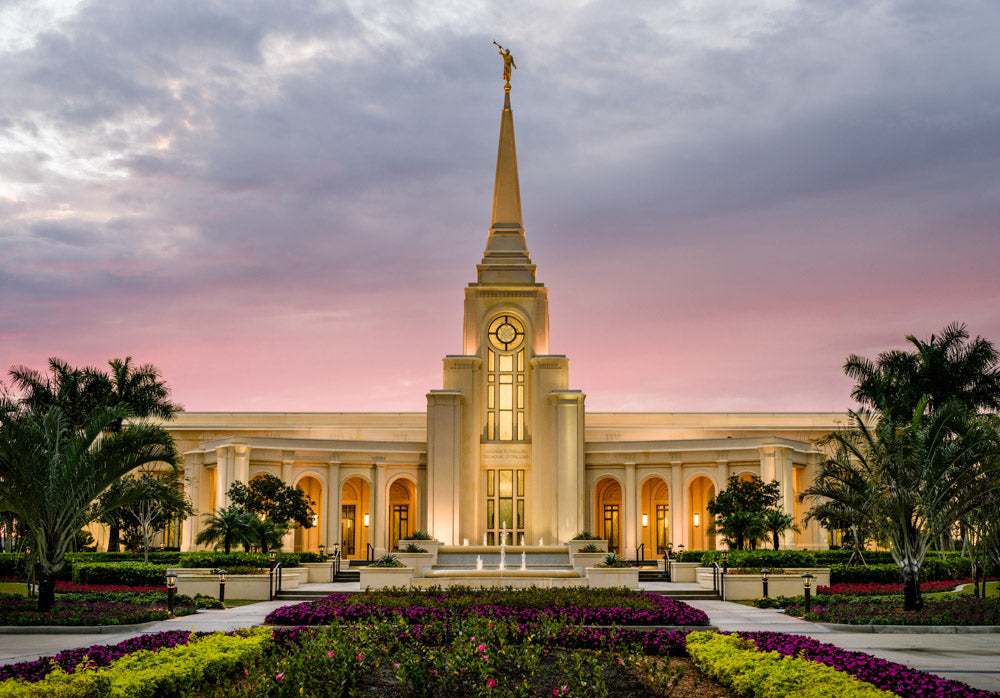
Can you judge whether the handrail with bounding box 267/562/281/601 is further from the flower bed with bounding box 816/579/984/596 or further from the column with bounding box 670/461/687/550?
the column with bounding box 670/461/687/550

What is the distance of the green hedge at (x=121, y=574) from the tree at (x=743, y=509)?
21.3 metres

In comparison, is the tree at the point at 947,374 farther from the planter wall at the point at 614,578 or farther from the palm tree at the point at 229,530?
the palm tree at the point at 229,530

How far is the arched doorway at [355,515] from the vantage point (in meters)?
52.0

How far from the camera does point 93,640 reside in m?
18.0

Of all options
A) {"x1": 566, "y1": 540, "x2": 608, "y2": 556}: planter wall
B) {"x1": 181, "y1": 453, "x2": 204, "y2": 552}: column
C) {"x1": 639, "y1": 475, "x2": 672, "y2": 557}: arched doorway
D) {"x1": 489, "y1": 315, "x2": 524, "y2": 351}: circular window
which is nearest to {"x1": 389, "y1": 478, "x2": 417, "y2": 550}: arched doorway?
{"x1": 489, "y1": 315, "x2": 524, "y2": 351}: circular window

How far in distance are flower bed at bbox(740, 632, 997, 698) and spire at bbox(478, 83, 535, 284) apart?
36.8 m

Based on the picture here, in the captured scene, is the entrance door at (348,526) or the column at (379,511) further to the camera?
the entrance door at (348,526)

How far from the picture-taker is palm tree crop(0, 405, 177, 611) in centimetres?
2097

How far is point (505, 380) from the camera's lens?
49875mm

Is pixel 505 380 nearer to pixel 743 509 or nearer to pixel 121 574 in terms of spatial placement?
pixel 743 509

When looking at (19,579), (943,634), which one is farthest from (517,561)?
(943,634)

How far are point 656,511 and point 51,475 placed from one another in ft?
125

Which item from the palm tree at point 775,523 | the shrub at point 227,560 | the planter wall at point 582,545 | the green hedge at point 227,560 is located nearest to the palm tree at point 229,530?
the green hedge at point 227,560

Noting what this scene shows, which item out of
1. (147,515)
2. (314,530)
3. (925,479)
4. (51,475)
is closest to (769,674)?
(925,479)
